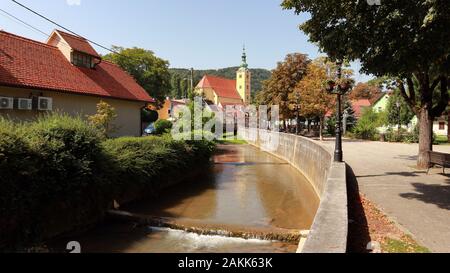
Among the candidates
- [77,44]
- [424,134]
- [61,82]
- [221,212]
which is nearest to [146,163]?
[221,212]

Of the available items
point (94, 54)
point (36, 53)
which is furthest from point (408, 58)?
point (94, 54)

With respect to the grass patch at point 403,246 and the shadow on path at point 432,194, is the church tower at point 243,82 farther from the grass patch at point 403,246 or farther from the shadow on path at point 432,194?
the grass patch at point 403,246

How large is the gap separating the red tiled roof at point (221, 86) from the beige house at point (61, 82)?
7829 cm

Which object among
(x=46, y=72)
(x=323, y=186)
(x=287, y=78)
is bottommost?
(x=323, y=186)

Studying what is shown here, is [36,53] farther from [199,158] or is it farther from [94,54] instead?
[199,158]

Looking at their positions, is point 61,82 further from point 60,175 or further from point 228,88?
point 228,88

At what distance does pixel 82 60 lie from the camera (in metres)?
22.6

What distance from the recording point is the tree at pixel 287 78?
4788cm

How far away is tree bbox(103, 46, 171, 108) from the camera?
147 ft

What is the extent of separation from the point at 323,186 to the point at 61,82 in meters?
13.3

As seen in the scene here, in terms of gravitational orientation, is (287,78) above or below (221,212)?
above

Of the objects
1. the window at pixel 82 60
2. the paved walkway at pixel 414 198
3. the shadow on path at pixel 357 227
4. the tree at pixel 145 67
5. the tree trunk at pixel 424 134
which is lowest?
the shadow on path at pixel 357 227

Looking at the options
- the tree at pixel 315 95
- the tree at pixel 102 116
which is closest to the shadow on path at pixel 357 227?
the tree at pixel 102 116

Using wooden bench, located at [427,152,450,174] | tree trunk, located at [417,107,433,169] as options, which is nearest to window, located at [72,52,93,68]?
tree trunk, located at [417,107,433,169]
